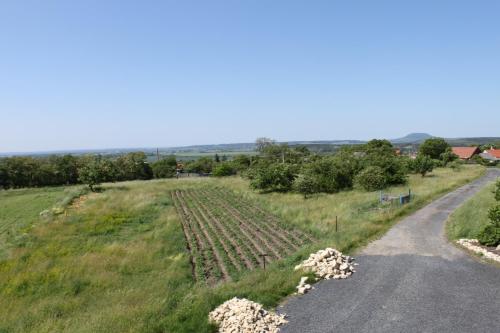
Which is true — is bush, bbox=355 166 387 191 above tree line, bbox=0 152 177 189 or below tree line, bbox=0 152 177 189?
above

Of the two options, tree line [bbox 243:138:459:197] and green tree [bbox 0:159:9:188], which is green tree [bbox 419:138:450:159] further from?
green tree [bbox 0:159:9:188]

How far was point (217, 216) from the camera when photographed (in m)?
25.9

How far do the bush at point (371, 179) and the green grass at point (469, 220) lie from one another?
10.3 metres

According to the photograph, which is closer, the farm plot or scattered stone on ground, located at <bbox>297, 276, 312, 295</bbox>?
scattered stone on ground, located at <bbox>297, 276, 312, 295</bbox>

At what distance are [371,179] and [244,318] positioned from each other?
2793 cm

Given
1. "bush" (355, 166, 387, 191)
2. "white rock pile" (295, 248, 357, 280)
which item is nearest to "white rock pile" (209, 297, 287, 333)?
"white rock pile" (295, 248, 357, 280)

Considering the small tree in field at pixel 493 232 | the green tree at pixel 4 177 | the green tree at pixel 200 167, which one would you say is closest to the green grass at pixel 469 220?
the small tree in field at pixel 493 232

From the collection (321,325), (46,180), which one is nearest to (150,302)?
(321,325)

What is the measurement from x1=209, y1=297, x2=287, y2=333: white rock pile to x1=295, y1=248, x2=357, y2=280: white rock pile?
316cm

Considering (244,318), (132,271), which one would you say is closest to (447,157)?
(132,271)

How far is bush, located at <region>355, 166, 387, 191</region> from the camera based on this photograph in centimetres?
3328

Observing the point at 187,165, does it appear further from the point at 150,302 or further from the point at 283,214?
the point at 150,302

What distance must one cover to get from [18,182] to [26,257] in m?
68.9

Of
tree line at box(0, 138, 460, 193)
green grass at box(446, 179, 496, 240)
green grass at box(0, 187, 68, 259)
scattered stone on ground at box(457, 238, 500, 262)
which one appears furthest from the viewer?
tree line at box(0, 138, 460, 193)
